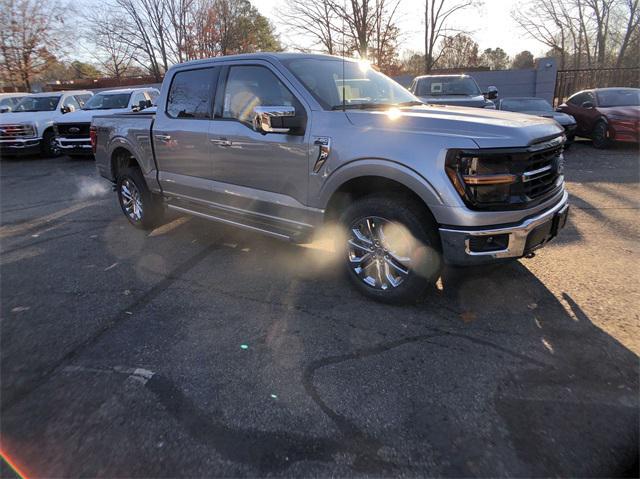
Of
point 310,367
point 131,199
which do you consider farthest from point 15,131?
point 310,367

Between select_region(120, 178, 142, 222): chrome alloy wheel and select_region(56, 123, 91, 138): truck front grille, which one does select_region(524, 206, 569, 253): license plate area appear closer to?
select_region(120, 178, 142, 222): chrome alloy wheel

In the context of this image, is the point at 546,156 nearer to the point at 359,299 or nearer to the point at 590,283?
the point at 590,283

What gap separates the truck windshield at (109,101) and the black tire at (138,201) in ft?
26.1

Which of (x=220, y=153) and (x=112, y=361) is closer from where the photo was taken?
(x=112, y=361)

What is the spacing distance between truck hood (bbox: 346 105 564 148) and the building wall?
18748mm

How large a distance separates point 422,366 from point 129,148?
4.63 m

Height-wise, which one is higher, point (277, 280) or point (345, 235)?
point (345, 235)

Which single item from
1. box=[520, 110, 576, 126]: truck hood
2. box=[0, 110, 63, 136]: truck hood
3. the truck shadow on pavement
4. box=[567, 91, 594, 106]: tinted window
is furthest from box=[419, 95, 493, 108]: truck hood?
box=[0, 110, 63, 136]: truck hood

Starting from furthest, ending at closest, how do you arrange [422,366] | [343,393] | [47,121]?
[47,121] < [422,366] < [343,393]

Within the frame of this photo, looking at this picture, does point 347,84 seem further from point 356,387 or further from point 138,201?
point 138,201

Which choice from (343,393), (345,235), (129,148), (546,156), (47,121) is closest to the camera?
(343,393)

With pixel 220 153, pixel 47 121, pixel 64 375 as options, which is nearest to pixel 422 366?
pixel 64 375

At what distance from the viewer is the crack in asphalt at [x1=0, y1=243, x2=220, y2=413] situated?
2687mm

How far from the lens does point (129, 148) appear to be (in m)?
5.60
